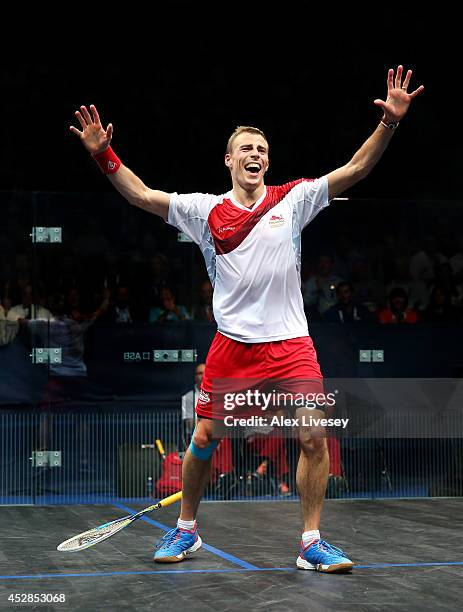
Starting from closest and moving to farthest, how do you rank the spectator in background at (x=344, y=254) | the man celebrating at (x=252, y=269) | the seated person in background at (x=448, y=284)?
the man celebrating at (x=252, y=269), the spectator in background at (x=344, y=254), the seated person in background at (x=448, y=284)

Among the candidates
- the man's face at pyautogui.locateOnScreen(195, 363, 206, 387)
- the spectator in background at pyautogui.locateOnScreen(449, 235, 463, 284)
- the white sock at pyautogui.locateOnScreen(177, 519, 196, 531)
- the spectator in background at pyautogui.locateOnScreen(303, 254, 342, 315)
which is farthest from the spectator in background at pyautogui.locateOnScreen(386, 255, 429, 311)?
the white sock at pyautogui.locateOnScreen(177, 519, 196, 531)

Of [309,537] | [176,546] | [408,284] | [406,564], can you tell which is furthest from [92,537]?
[408,284]

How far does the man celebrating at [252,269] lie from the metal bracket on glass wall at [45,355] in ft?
7.70

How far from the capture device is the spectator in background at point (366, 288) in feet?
21.0

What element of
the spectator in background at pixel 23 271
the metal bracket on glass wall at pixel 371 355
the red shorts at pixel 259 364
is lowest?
the red shorts at pixel 259 364

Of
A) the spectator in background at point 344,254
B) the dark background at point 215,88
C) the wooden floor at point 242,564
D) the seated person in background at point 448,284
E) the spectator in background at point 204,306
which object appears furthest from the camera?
the dark background at point 215,88

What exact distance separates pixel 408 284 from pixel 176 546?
9.94ft

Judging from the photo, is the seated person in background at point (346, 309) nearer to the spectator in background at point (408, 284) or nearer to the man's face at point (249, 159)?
the spectator in background at point (408, 284)

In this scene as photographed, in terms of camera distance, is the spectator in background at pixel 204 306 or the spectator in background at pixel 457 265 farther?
the spectator in background at pixel 457 265

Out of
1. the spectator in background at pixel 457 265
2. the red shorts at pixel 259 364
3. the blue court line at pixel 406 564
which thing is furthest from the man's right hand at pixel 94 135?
the spectator in background at pixel 457 265

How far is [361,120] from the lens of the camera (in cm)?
915

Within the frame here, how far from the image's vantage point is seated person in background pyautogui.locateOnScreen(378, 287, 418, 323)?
251 inches

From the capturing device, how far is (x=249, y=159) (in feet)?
12.8

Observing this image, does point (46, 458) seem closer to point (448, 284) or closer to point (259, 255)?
point (448, 284)
